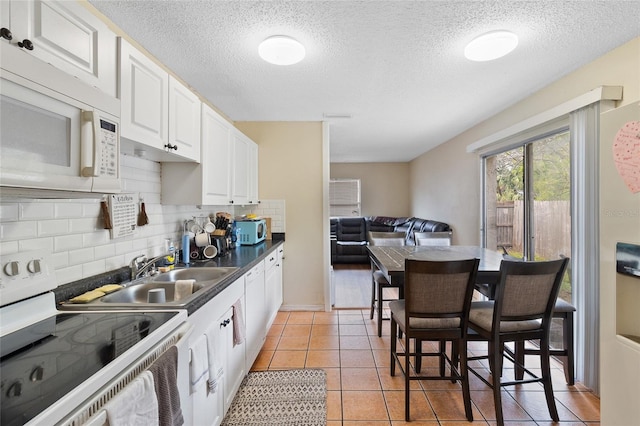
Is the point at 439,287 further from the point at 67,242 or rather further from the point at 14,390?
the point at 67,242

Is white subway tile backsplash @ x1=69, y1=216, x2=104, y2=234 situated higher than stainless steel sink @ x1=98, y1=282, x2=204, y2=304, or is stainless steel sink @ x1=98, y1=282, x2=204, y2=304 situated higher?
white subway tile backsplash @ x1=69, y1=216, x2=104, y2=234

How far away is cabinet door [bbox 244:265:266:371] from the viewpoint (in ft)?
6.86

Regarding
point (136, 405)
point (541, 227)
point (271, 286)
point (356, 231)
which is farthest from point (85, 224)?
point (356, 231)

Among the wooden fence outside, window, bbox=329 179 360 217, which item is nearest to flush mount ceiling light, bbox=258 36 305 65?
the wooden fence outside

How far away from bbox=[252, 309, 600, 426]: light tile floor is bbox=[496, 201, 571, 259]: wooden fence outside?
1010 millimetres

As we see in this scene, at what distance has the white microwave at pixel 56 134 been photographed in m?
0.75

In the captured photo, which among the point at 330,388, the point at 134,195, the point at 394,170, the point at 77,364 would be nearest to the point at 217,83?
the point at 134,195

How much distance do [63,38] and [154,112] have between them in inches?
Answer: 22.3

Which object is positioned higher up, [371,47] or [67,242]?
[371,47]

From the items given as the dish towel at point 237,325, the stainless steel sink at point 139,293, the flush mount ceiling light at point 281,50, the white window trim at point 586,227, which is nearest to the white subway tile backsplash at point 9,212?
the stainless steel sink at point 139,293

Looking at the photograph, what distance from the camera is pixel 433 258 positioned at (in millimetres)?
2307

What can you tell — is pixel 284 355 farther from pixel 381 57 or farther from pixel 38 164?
pixel 381 57

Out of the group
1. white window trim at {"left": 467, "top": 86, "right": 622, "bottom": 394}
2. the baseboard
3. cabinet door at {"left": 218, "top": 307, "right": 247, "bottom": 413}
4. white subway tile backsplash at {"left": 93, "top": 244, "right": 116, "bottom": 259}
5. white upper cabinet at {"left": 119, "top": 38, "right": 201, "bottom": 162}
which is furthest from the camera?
the baseboard

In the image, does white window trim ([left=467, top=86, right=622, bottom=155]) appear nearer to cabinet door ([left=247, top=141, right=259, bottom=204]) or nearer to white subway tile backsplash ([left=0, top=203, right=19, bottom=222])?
cabinet door ([left=247, top=141, right=259, bottom=204])
